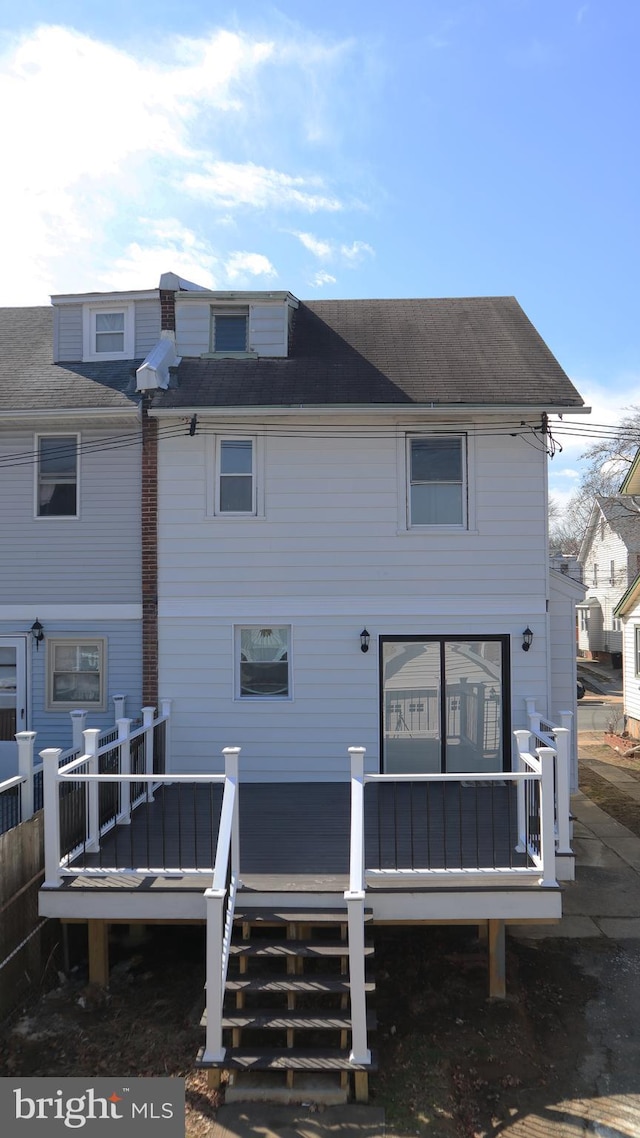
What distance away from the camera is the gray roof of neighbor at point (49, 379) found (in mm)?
9884

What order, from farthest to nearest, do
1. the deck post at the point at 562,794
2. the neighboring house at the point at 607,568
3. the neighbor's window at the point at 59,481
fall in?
1. the neighboring house at the point at 607,568
2. the neighbor's window at the point at 59,481
3. the deck post at the point at 562,794

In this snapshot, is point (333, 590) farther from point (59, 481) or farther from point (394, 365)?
point (59, 481)

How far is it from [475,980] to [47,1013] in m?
3.77

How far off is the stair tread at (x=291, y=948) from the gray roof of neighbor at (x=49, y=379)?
677cm

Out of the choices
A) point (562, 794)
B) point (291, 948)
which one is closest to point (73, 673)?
point (291, 948)

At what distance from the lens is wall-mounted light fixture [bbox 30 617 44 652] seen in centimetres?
991

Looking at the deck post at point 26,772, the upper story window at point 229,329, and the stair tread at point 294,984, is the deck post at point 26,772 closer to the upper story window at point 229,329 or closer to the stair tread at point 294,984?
the stair tread at point 294,984

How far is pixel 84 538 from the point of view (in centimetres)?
1003

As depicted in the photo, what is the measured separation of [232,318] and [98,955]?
8424mm

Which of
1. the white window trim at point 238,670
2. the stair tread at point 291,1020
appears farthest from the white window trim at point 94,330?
the stair tread at point 291,1020

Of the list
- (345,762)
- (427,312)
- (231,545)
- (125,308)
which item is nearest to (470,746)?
(345,762)

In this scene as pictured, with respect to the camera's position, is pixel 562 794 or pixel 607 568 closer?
pixel 562 794

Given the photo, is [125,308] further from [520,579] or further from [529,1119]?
[529,1119]

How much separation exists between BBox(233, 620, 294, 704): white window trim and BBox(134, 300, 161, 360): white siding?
14.8ft
